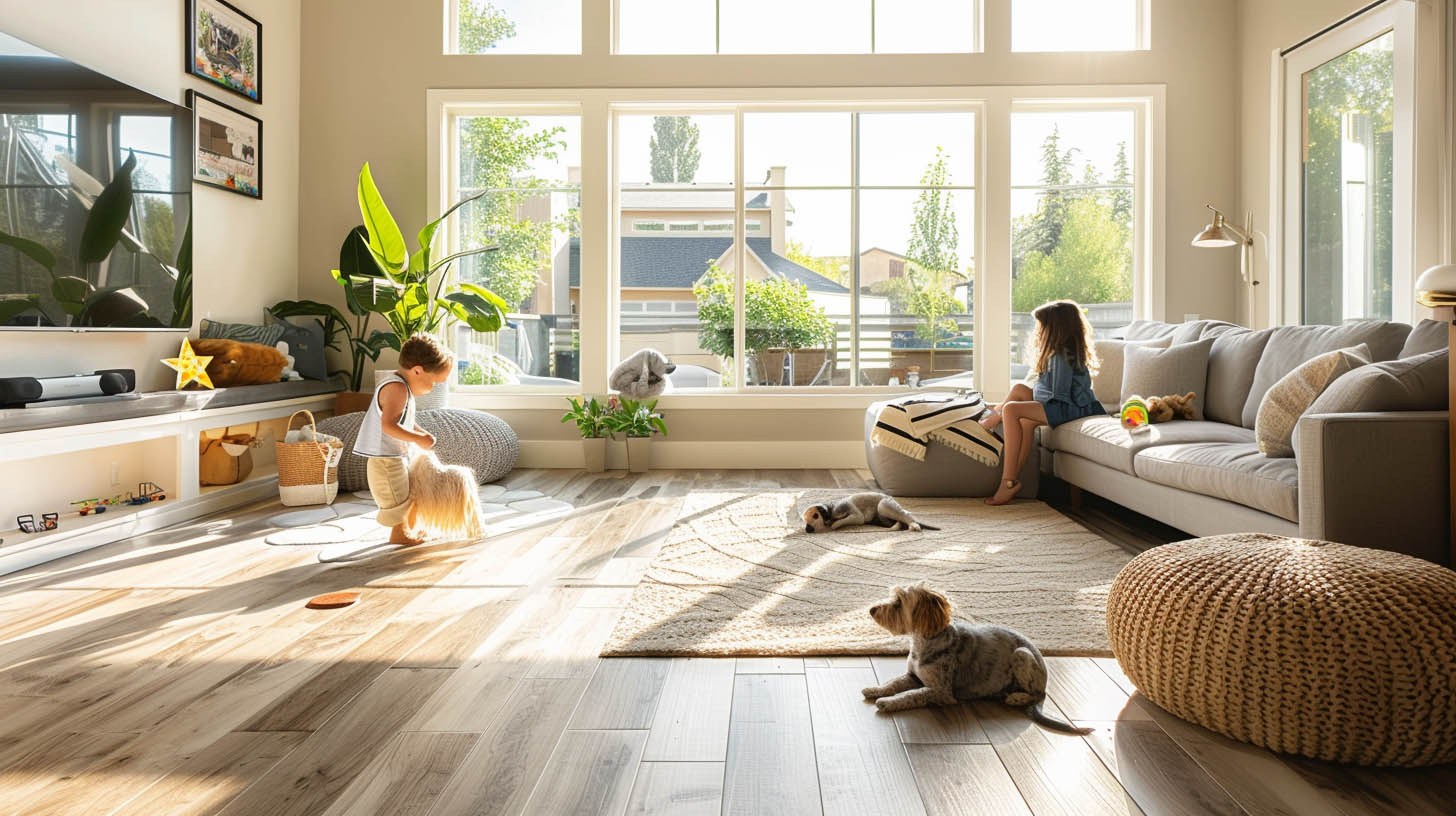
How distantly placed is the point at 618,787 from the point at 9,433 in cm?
276

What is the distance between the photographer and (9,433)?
3172 millimetres

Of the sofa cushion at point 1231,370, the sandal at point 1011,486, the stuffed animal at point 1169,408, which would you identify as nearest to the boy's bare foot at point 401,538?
the sandal at point 1011,486

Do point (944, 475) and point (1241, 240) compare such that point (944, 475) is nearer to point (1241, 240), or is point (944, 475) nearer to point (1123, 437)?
point (1123, 437)

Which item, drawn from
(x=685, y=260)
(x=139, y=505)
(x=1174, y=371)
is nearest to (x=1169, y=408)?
(x=1174, y=371)

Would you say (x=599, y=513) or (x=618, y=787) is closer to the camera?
(x=618, y=787)

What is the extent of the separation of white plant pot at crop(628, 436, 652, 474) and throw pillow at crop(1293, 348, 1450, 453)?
375cm

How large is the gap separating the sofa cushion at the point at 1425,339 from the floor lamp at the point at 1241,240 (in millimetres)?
2086

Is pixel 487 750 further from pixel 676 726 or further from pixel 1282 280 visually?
pixel 1282 280

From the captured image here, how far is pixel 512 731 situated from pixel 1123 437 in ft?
9.88

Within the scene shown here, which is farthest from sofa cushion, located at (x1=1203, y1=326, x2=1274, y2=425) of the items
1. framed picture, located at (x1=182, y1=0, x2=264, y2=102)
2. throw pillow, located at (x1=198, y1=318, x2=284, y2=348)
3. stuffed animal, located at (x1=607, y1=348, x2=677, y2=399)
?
framed picture, located at (x1=182, y1=0, x2=264, y2=102)

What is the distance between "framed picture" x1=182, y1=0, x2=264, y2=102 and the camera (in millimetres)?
4801

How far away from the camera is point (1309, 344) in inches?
147

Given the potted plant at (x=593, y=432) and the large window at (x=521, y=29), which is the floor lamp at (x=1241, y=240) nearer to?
the potted plant at (x=593, y=432)

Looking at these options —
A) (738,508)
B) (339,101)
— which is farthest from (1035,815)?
(339,101)
